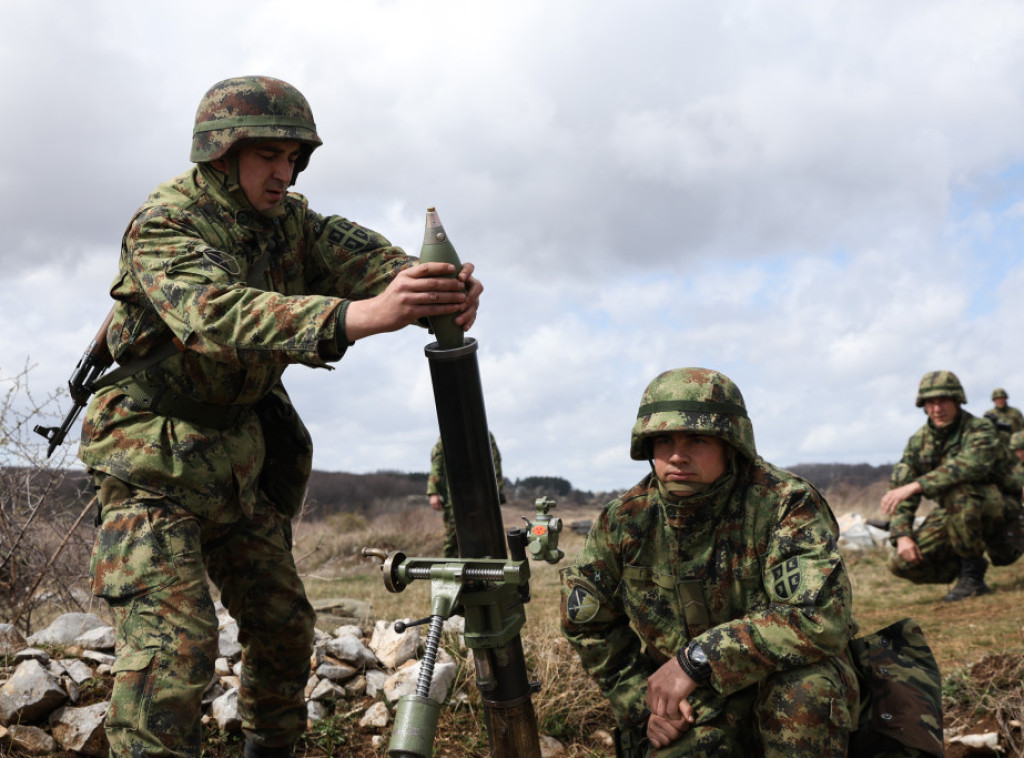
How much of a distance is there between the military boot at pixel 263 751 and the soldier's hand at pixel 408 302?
92.6 inches

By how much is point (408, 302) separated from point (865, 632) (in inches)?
277

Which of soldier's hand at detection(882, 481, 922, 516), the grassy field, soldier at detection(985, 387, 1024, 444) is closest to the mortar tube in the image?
the grassy field

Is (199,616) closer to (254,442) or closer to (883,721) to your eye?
(254,442)

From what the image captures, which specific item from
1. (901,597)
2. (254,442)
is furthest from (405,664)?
(901,597)

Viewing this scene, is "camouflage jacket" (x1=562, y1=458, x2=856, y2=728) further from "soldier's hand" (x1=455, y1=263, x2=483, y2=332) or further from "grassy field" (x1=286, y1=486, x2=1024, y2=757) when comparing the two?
"grassy field" (x1=286, y1=486, x2=1024, y2=757)

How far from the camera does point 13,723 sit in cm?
517

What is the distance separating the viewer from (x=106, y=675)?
223 inches

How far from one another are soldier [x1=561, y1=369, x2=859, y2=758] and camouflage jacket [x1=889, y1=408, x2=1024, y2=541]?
687cm

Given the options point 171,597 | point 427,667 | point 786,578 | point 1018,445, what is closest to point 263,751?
point 171,597

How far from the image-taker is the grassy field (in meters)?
5.34

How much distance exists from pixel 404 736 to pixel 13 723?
131 inches

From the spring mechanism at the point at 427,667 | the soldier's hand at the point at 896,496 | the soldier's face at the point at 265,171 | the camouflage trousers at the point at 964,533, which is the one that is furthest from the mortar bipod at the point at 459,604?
the camouflage trousers at the point at 964,533

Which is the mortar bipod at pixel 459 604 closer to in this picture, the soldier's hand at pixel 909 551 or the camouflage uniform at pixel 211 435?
the camouflage uniform at pixel 211 435

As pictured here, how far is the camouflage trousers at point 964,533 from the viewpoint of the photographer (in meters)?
10.3
